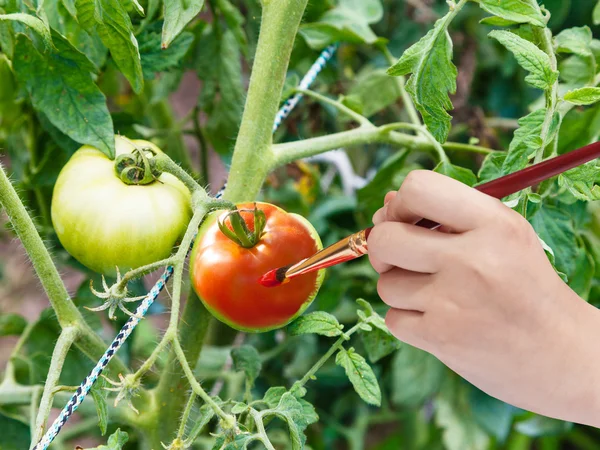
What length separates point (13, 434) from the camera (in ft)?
2.06

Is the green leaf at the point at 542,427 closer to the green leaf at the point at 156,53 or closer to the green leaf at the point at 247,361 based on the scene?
the green leaf at the point at 247,361

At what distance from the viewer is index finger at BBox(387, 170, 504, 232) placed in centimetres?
34

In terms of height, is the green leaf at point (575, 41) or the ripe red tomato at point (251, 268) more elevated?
the green leaf at point (575, 41)

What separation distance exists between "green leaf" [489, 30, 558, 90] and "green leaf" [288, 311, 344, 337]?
0.21 meters

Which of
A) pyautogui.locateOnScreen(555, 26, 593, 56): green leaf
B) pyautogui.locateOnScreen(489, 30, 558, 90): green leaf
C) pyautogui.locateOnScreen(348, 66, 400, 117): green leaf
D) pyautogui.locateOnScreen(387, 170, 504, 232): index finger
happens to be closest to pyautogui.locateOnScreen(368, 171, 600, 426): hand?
pyautogui.locateOnScreen(387, 170, 504, 232): index finger

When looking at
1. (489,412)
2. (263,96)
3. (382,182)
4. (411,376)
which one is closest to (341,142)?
(263,96)

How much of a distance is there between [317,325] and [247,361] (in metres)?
0.10

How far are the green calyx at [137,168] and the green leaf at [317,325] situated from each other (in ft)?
0.49

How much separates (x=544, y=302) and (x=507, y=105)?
0.86m

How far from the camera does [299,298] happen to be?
1.49 feet

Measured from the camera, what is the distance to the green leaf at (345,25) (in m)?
0.64

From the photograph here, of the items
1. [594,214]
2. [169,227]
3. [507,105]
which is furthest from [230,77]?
[507,105]

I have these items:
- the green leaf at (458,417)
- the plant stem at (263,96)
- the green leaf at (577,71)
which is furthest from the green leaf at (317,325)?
the green leaf at (458,417)

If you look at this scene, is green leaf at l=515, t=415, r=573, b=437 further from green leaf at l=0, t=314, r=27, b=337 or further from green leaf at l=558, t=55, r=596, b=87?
green leaf at l=0, t=314, r=27, b=337
